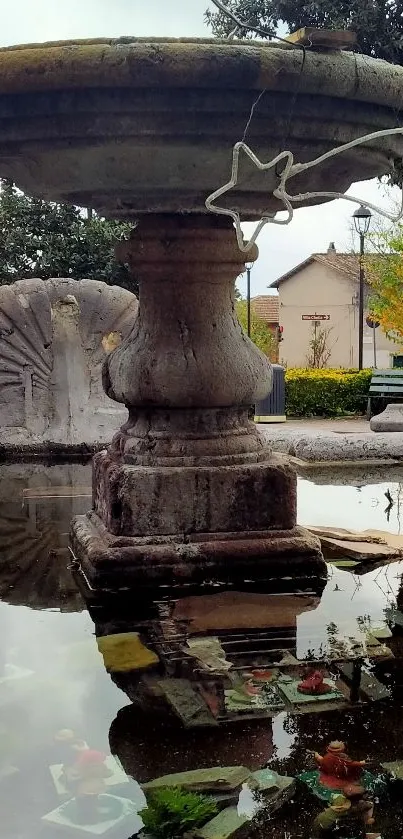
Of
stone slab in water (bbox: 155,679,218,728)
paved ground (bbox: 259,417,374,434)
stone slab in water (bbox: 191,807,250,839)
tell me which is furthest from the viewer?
paved ground (bbox: 259,417,374,434)

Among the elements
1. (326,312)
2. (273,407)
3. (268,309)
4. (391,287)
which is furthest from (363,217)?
(268,309)

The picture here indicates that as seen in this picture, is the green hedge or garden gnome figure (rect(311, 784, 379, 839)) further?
the green hedge

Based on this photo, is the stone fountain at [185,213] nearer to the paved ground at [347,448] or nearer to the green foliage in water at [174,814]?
the green foliage in water at [174,814]

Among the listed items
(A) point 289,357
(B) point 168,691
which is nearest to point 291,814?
(B) point 168,691

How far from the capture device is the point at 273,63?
3.02 metres

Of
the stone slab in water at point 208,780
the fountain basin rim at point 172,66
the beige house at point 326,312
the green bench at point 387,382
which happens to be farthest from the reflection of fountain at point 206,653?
the beige house at point 326,312

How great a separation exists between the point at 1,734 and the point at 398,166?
284cm

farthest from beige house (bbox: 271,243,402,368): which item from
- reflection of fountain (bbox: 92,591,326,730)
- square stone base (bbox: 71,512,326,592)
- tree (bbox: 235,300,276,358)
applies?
reflection of fountain (bbox: 92,591,326,730)

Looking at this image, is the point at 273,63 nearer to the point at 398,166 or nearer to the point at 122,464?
the point at 398,166

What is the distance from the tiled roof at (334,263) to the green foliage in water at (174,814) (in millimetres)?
36275

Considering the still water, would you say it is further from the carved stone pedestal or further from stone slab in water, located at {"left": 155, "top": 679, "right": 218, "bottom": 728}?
the carved stone pedestal

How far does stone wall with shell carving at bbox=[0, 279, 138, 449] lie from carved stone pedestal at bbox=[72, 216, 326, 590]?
413cm

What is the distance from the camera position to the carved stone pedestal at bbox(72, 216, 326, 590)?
369cm

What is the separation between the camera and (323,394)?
675 inches
